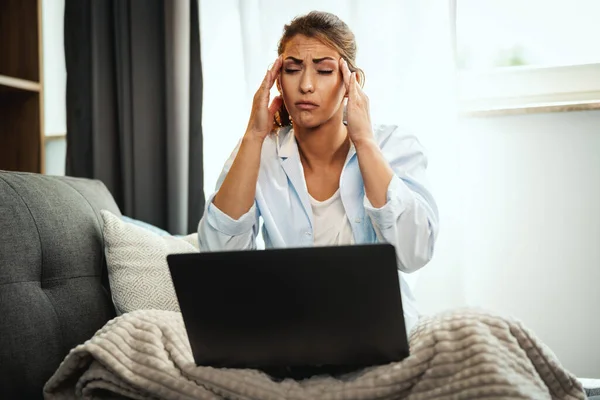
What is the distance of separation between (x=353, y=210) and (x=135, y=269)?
513 mm

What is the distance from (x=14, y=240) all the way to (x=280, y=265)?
2.06 feet

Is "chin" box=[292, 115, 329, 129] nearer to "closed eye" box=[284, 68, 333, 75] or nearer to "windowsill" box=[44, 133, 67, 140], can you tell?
"closed eye" box=[284, 68, 333, 75]

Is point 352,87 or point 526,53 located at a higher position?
point 526,53

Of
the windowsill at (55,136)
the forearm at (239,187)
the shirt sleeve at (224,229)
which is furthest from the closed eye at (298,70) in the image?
the windowsill at (55,136)

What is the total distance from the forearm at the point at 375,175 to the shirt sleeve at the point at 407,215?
0.03ft

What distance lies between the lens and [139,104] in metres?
2.32

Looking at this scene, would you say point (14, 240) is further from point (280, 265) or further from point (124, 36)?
point (124, 36)

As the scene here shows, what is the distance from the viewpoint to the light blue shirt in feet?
4.71

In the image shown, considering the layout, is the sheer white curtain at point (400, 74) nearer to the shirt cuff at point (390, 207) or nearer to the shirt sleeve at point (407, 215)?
the shirt sleeve at point (407, 215)

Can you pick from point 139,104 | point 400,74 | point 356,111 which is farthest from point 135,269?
point 400,74

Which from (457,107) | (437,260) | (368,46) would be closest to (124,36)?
(368,46)

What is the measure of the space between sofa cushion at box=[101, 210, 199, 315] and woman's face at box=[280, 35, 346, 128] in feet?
1.52

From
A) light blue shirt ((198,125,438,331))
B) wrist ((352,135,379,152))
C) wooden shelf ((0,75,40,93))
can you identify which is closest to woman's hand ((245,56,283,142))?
light blue shirt ((198,125,438,331))

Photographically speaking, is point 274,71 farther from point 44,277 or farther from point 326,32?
point 44,277
